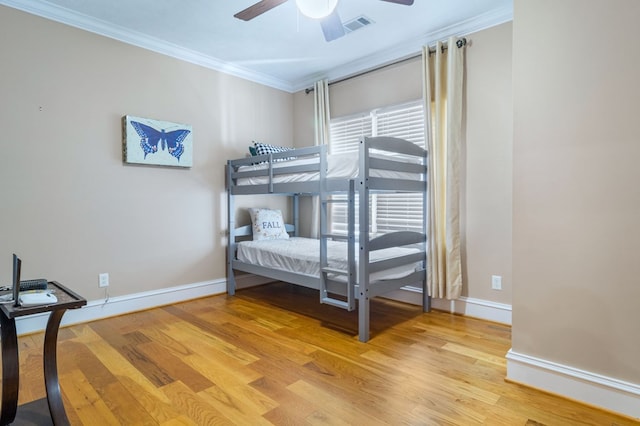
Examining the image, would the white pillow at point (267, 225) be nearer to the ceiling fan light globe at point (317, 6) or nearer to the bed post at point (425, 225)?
the bed post at point (425, 225)

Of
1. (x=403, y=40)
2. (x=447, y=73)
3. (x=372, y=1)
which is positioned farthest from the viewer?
(x=403, y=40)

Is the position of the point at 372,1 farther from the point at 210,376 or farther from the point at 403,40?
the point at 210,376

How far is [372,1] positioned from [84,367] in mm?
3192

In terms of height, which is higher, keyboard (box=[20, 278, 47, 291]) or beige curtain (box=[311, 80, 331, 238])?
beige curtain (box=[311, 80, 331, 238])

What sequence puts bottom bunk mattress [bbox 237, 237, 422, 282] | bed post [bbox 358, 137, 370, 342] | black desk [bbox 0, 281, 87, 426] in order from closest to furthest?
black desk [bbox 0, 281, 87, 426], bed post [bbox 358, 137, 370, 342], bottom bunk mattress [bbox 237, 237, 422, 282]

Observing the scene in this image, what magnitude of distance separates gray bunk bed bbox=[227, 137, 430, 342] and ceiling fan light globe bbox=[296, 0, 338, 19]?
907 millimetres

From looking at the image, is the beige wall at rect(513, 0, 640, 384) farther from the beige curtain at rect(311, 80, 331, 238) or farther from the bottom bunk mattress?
the beige curtain at rect(311, 80, 331, 238)

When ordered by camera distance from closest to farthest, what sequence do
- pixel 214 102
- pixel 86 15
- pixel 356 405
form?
pixel 356 405 → pixel 86 15 → pixel 214 102

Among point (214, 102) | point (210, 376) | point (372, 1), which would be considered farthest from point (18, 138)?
point (372, 1)

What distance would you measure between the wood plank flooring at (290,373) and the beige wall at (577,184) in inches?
15.1

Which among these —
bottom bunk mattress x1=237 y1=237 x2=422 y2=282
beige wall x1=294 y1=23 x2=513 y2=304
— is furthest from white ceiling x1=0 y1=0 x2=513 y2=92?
bottom bunk mattress x1=237 y1=237 x2=422 y2=282

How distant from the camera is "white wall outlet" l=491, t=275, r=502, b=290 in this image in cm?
294

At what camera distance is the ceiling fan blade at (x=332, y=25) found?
2.10 metres

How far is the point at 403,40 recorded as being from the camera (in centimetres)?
331
